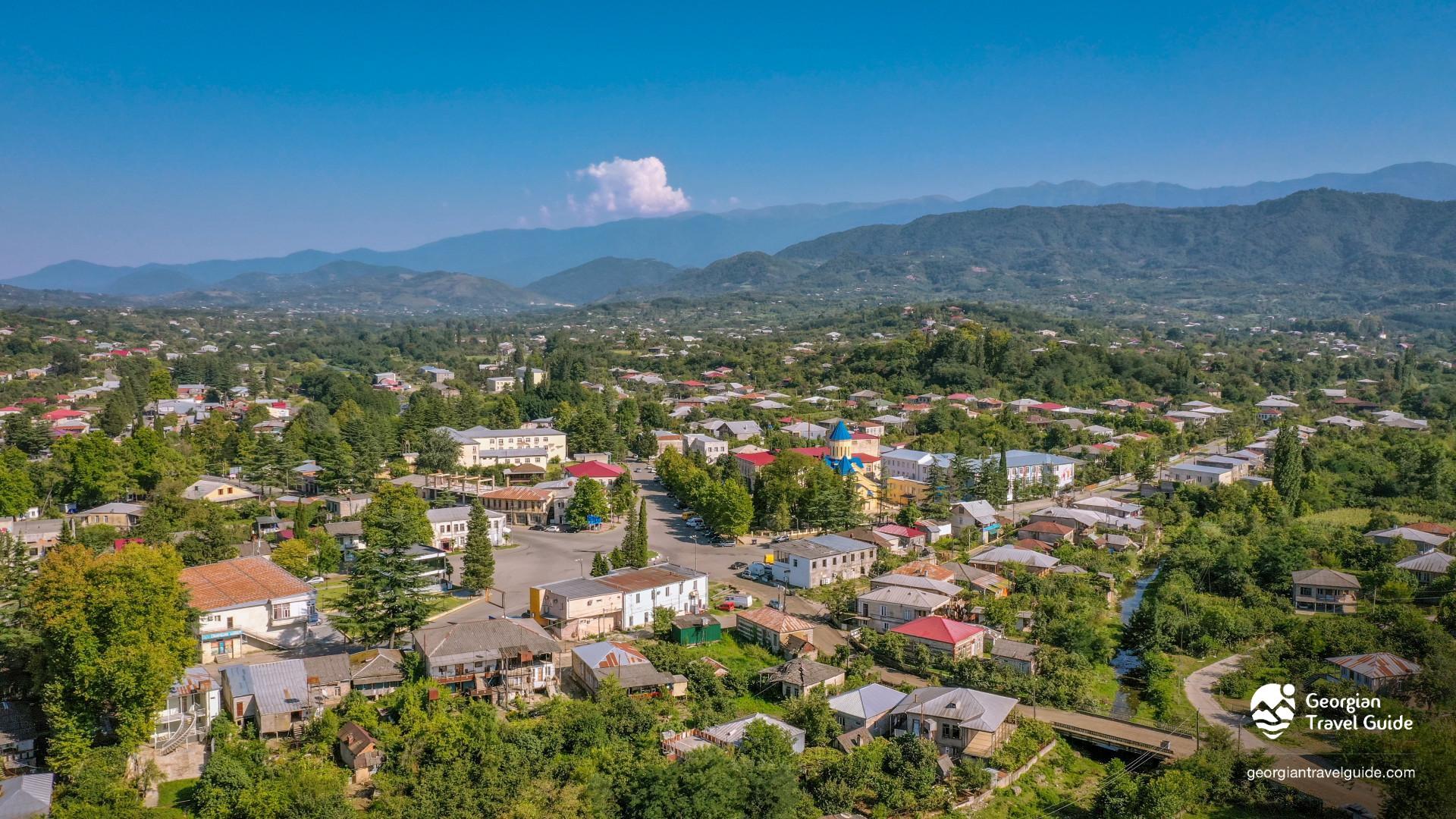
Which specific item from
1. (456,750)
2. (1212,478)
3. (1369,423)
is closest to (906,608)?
(456,750)

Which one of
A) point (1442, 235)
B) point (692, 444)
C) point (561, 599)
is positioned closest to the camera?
point (561, 599)

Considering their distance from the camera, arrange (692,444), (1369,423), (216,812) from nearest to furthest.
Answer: (216,812) < (692,444) < (1369,423)

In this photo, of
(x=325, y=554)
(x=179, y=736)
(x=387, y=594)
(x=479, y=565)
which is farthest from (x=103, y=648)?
(x=325, y=554)

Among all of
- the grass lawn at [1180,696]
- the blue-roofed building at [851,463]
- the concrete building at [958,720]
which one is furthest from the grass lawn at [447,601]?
the grass lawn at [1180,696]

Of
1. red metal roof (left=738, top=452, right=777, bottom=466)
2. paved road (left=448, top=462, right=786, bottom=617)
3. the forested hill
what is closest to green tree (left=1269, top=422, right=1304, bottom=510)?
red metal roof (left=738, top=452, right=777, bottom=466)

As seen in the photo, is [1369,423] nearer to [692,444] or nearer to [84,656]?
[692,444]

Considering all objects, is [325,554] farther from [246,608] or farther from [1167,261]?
[1167,261]

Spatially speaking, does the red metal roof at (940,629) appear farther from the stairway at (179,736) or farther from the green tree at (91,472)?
the green tree at (91,472)
